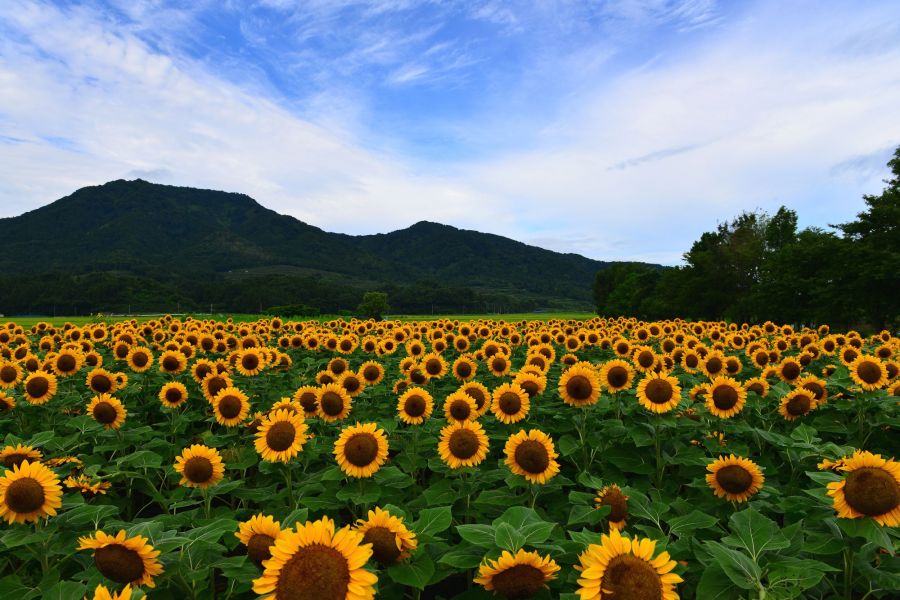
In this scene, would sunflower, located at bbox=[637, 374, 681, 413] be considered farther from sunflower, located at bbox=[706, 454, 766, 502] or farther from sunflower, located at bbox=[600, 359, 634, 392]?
sunflower, located at bbox=[706, 454, 766, 502]

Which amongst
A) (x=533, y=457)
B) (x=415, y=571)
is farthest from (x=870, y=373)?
(x=415, y=571)

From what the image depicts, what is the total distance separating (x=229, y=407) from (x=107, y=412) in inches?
52.6

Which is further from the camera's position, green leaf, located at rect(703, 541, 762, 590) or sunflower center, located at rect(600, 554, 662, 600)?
green leaf, located at rect(703, 541, 762, 590)

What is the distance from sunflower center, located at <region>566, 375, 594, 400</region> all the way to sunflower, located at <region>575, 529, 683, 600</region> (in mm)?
3140

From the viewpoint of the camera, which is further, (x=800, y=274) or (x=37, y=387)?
(x=800, y=274)

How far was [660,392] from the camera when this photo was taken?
Answer: 519cm

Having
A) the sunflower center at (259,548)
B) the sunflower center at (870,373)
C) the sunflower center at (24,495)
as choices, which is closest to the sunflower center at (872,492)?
the sunflower center at (259,548)

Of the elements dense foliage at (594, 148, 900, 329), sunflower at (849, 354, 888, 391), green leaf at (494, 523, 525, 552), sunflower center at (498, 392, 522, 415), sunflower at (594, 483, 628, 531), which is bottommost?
sunflower at (594, 483, 628, 531)

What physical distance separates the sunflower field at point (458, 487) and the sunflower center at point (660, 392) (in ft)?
0.05

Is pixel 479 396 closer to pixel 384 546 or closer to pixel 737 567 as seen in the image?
pixel 384 546

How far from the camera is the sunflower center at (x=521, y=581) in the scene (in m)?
2.51

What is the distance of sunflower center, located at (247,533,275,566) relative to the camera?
273 cm

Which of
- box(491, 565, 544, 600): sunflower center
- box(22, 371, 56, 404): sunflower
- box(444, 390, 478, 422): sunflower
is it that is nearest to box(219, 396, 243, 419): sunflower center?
box(444, 390, 478, 422): sunflower

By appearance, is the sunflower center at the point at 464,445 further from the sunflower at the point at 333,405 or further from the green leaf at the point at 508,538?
the sunflower at the point at 333,405
